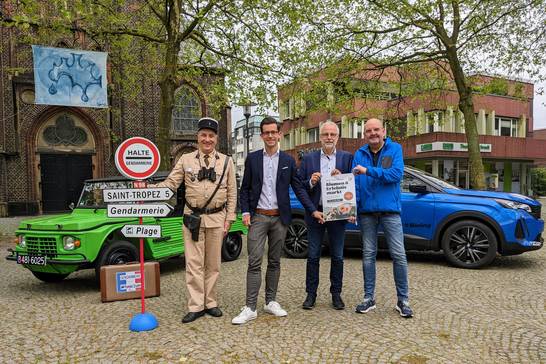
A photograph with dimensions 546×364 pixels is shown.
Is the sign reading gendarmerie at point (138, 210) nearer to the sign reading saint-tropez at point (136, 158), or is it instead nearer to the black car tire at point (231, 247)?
the sign reading saint-tropez at point (136, 158)

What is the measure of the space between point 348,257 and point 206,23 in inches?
356

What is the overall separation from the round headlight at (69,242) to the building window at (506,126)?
3444cm

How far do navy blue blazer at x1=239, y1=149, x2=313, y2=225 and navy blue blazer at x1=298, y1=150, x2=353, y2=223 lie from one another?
0.15m

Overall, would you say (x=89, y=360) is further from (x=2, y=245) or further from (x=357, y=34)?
(x=357, y=34)

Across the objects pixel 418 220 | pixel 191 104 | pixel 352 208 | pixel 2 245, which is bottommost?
pixel 2 245

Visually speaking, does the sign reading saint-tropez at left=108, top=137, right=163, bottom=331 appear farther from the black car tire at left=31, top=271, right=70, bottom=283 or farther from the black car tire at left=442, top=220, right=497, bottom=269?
the black car tire at left=442, top=220, right=497, bottom=269

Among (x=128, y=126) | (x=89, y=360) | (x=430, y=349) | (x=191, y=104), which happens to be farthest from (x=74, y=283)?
(x=191, y=104)

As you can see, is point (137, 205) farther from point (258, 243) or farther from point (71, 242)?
point (71, 242)

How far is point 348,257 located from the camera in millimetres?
8234

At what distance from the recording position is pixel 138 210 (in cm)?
440

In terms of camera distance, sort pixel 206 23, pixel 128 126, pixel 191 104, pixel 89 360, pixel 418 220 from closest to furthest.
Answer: pixel 89 360
pixel 418 220
pixel 206 23
pixel 128 126
pixel 191 104

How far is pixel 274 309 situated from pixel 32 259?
11.6 feet

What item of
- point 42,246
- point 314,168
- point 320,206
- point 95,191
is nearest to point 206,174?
point 314,168

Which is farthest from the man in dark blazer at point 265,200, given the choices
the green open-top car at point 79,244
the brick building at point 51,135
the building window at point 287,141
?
the building window at point 287,141
